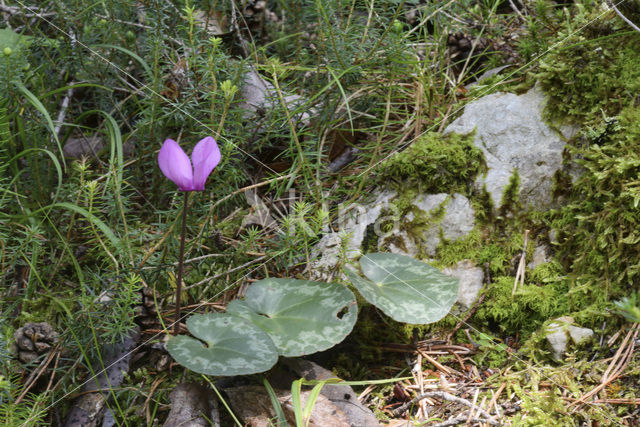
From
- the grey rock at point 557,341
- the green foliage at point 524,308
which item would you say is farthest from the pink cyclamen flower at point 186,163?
the grey rock at point 557,341

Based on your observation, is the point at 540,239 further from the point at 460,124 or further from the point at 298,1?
the point at 298,1

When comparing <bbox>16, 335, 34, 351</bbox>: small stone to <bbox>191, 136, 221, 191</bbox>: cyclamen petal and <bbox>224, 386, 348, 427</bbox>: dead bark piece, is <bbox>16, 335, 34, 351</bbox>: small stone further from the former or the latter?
<bbox>191, 136, 221, 191</bbox>: cyclamen petal

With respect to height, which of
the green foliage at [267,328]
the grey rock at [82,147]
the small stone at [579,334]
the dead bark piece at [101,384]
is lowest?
the dead bark piece at [101,384]

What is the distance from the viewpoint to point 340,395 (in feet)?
5.35

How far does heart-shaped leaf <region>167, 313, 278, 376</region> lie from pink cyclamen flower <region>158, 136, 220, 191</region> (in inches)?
16.4

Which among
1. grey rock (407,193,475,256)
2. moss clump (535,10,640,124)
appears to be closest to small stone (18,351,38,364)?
grey rock (407,193,475,256)

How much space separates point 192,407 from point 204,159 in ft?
2.33

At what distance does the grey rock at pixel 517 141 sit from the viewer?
2045mm

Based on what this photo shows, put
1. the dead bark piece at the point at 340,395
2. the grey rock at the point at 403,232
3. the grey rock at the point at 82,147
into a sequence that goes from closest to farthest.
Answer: the dead bark piece at the point at 340,395, the grey rock at the point at 403,232, the grey rock at the point at 82,147

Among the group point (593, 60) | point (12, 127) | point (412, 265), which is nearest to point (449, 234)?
point (412, 265)

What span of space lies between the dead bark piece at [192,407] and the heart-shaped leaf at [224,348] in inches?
5.6

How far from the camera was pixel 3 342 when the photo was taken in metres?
1.60

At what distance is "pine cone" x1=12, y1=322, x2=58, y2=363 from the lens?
175cm

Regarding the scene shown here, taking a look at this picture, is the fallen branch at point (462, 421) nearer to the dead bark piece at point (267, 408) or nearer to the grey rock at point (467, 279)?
the dead bark piece at point (267, 408)
